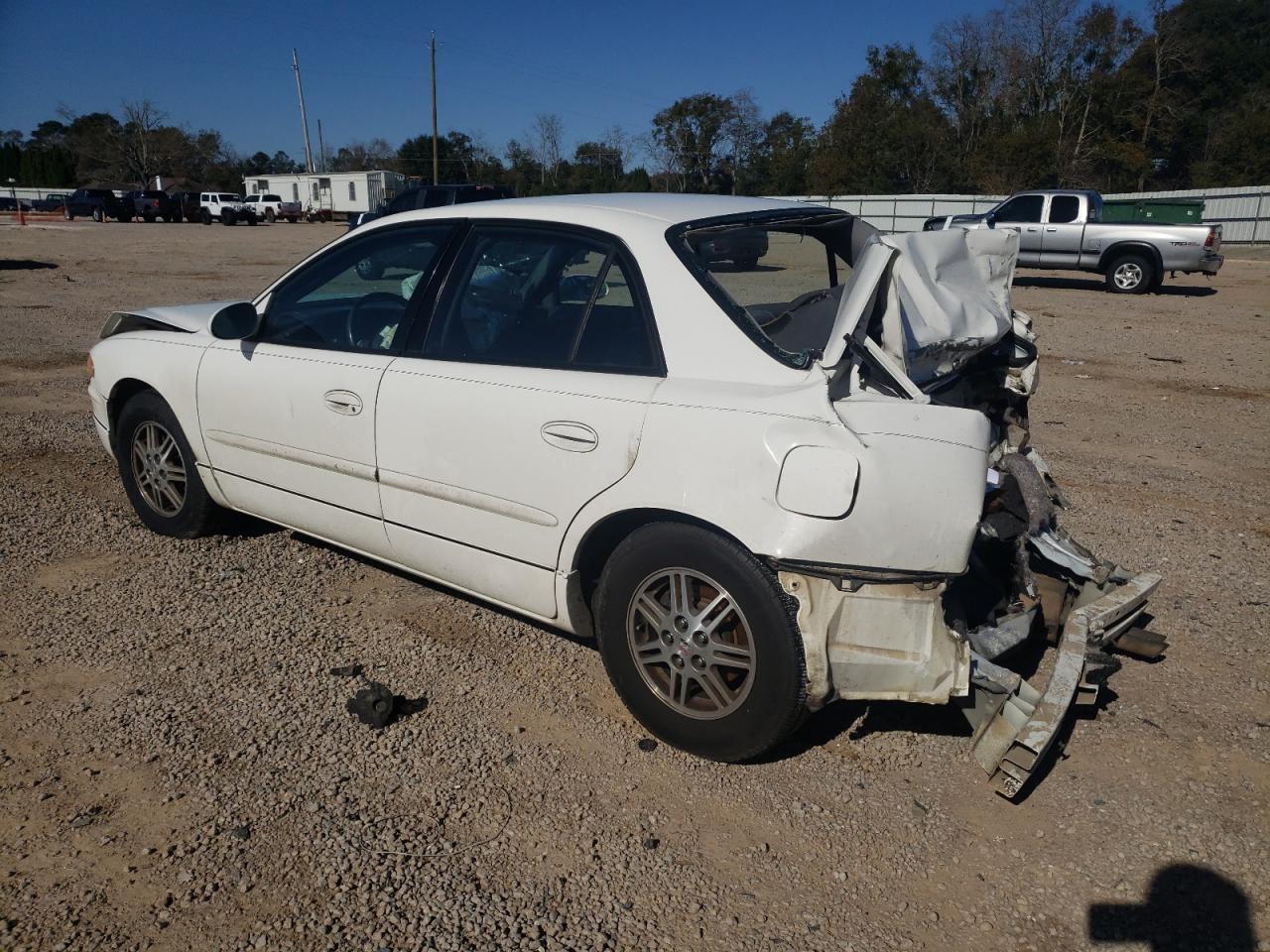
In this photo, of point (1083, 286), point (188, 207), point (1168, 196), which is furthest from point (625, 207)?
point (188, 207)

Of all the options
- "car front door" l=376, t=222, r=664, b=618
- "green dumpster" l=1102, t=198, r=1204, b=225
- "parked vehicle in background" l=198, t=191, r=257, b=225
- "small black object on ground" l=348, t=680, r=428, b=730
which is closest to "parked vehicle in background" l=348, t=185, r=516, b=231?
"green dumpster" l=1102, t=198, r=1204, b=225

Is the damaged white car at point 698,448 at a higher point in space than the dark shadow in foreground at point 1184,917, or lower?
higher

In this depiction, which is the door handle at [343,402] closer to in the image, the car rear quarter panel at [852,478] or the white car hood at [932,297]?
the car rear quarter panel at [852,478]

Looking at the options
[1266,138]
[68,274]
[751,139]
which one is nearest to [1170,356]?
[68,274]

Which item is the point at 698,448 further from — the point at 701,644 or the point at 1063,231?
the point at 1063,231

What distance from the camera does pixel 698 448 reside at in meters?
2.79

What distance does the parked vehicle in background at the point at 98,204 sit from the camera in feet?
159

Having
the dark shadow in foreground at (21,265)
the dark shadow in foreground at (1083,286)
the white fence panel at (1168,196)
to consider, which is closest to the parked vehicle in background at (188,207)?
the dark shadow in foreground at (21,265)

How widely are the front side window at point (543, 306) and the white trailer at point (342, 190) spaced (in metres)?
55.2

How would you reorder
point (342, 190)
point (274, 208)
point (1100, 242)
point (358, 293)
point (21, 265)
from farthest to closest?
point (342, 190) < point (274, 208) < point (21, 265) < point (1100, 242) < point (358, 293)

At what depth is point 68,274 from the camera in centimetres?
1877

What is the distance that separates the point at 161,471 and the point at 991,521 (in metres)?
3.88

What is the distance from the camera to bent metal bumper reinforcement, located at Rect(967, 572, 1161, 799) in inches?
108

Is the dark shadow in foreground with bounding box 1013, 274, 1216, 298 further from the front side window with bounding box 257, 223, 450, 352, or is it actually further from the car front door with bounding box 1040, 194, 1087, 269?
the front side window with bounding box 257, 223, 450, 352
